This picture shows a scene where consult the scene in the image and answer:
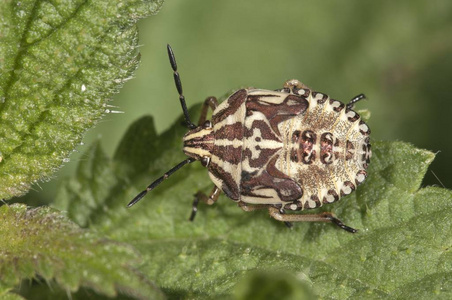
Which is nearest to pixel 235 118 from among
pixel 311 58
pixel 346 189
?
pixel 346 189

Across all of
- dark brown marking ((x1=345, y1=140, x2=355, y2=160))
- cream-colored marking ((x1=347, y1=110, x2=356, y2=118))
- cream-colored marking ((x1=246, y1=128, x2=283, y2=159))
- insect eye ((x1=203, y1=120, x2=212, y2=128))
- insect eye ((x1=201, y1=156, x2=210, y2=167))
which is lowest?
dark brown marking ((x1=345, y1=140, x2=355, y2=160))

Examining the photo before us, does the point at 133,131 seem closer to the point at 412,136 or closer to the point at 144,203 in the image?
the point at 144,203

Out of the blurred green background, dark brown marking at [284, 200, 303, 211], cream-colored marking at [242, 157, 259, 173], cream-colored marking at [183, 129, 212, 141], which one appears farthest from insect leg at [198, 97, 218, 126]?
the blurred green background

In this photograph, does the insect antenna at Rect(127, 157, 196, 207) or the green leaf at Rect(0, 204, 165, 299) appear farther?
the insect antenna at Rect(127, 157, 196, 207)

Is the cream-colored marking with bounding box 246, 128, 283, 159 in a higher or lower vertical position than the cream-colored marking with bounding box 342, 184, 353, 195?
A: higher

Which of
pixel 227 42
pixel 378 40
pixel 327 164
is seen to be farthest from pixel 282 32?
pixel 327 164

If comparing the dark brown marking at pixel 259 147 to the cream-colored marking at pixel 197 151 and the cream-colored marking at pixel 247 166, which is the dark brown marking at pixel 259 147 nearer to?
the cream-colored marking at pixel 247 166

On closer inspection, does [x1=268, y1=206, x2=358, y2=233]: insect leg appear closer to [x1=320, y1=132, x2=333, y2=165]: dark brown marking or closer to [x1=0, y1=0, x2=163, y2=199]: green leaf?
[x1=320, y1=132, x2=333, y2=165]: dark brown marking
